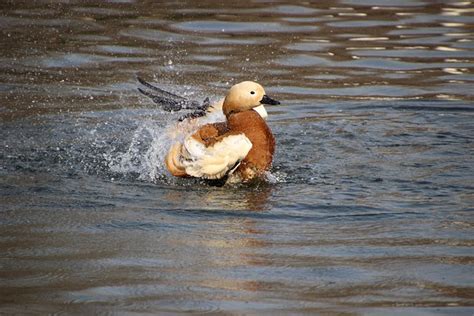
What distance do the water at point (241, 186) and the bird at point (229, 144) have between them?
0.46ft

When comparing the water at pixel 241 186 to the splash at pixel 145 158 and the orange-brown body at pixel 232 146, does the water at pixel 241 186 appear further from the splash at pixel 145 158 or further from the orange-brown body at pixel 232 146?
the orange-brown body at pixel 232 146

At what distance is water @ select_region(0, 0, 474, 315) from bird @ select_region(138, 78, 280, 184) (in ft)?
0.46

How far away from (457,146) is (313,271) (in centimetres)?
349

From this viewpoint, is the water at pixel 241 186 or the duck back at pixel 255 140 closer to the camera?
the water at pixel 241 186

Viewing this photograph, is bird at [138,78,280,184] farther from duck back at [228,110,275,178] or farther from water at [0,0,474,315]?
water at [0,0,474,315]

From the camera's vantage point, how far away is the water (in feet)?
18.5

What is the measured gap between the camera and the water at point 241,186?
5.62 m

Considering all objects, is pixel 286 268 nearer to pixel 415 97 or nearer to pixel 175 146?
pixel 175 146

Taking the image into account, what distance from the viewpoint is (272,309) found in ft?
17.2

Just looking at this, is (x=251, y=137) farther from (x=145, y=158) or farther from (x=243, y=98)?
(x=145, y=158)

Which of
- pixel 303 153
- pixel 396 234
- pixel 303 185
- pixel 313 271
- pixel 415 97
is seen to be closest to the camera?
pixel 313 271

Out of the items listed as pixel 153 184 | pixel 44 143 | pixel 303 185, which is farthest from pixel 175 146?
pixel 44 143

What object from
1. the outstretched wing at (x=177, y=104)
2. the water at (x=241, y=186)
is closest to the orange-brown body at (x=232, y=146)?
the water at (x=241, y=186)

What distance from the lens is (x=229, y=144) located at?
304 inches
